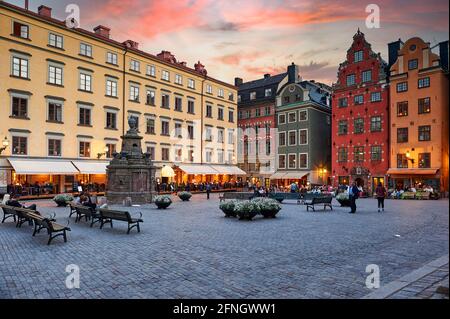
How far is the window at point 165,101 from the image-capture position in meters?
48.2

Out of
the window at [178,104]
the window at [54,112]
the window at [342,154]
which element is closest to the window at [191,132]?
the window at [178,104]

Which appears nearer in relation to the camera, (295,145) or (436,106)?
(436,106)

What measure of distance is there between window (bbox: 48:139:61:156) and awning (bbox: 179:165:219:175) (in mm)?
17030

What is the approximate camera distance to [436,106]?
36.8 metres

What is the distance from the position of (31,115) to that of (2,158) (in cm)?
508

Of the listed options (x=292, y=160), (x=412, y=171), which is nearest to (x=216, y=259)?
(x=412, y=171)

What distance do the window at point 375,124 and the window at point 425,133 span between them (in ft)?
15.8

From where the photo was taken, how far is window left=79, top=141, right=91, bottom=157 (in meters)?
38.4

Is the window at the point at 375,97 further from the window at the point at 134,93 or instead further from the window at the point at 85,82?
the window at the point at 85,82

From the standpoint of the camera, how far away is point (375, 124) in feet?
139

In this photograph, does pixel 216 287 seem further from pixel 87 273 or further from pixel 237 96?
pixel 237 96

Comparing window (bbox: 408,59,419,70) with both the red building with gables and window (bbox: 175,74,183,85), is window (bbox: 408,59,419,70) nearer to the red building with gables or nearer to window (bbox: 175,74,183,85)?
the red building with gables

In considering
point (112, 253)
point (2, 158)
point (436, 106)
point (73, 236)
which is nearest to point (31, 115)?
point (2, 158)

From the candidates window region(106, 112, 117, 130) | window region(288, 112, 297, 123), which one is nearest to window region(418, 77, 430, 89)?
window region(288, 112, 297, 123)
